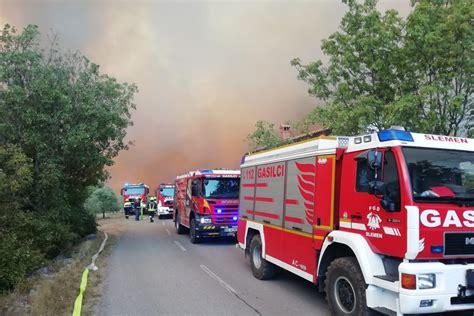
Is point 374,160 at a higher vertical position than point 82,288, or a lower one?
higher

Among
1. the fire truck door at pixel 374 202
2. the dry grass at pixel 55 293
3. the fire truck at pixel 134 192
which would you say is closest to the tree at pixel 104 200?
the fire truck at pixel 134 192

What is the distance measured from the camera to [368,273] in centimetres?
508

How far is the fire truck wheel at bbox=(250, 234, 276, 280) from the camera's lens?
872cm

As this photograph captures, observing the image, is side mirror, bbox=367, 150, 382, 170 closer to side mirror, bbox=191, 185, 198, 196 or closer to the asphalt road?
the asphalt road

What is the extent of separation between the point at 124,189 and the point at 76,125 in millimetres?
26782

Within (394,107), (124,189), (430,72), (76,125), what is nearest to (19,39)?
(76,125)

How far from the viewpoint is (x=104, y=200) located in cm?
4256

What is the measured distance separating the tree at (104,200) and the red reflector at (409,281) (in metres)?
38.2

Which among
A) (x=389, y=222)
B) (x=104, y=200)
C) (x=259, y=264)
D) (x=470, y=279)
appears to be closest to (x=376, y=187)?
(x=389, y=222)

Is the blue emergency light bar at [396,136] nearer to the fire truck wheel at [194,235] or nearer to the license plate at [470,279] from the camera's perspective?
the license plate at [470,279]

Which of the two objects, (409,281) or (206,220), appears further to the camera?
(206,220)

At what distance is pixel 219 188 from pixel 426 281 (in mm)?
10559

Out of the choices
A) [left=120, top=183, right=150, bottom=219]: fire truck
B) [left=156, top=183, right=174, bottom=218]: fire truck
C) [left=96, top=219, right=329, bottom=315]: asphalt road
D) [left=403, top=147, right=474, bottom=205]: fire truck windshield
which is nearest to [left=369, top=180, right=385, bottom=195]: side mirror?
[left=403, top=147, right=474, bottom=205]: fire truck windshield

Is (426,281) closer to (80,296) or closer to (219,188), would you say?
(80,296)
